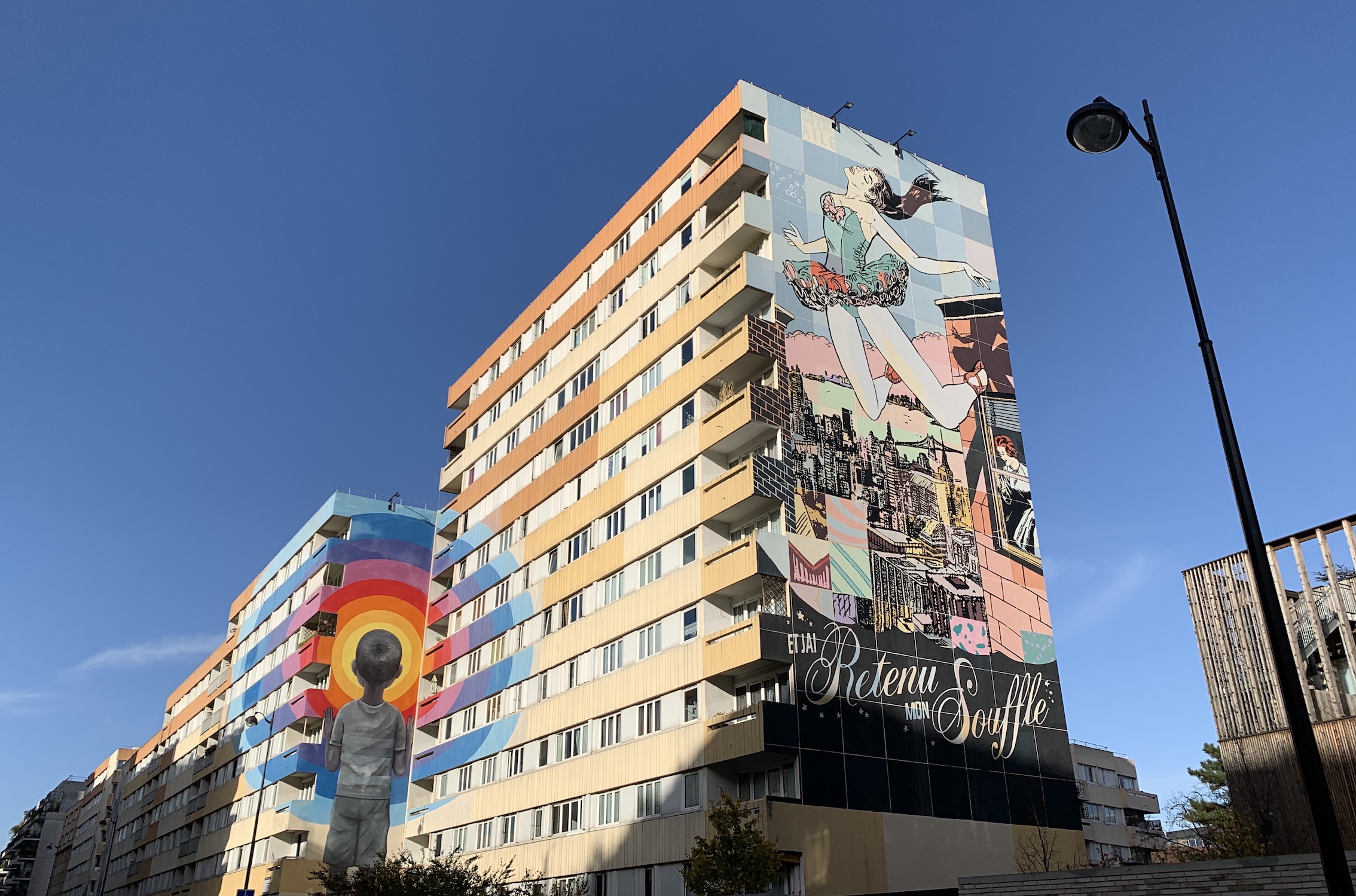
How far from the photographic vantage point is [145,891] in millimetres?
99000

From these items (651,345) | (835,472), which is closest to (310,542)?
(651,345)

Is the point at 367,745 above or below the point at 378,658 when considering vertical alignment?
below

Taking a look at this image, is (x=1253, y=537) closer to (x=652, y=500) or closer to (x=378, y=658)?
(x=652, y=500)

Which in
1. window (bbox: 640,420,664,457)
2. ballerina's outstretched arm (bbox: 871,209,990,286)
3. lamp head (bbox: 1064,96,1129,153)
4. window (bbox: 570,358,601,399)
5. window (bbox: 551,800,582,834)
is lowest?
window (bbox: 551,800,582,834)

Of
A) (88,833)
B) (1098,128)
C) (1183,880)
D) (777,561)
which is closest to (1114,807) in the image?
(777,561)

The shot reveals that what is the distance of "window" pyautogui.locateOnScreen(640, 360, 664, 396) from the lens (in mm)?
49938

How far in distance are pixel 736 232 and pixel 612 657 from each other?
18946 mm

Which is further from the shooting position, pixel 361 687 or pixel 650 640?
pixel 361 687

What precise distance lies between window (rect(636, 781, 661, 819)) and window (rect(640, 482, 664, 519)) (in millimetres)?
11386

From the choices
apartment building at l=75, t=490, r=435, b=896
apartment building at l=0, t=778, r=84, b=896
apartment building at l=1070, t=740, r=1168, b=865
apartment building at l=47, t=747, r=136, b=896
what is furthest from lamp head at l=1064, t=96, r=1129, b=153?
apartment building at l=0, t=778, r=84, b=896

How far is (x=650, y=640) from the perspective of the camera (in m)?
44.2

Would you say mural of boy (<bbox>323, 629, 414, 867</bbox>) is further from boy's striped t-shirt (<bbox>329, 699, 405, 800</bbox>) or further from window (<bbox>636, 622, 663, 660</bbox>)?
window (<bbox>636, 622, 663, 660</bbox>)

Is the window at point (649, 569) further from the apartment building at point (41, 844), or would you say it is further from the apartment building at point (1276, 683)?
the apartment building at point (41, 844)

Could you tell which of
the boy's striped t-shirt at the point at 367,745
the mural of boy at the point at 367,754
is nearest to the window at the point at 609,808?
the mural of boy at the point at 367,754
